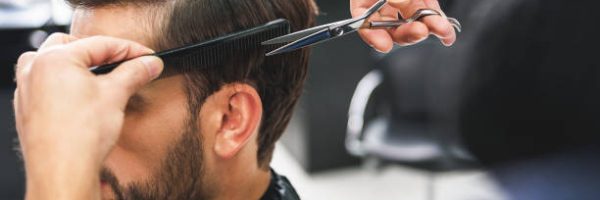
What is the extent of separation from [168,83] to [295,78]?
0.76ft

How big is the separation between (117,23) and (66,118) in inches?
13.1

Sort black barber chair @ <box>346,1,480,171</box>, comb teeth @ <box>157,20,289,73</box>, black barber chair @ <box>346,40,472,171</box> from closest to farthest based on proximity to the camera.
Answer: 1. comb teeth @ <box>157,20,289,73</box>
2. black barber chair @ <box>346,1,480,171</box>
3. black barber chair @ <box>346,40,472,171</box>

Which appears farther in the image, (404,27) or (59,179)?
(404,27)

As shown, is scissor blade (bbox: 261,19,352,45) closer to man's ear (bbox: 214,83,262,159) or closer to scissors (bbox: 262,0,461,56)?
scissors (bbox: 262,0,461,56)

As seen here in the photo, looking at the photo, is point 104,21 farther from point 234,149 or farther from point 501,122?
point 501,122

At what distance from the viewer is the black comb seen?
0.91m

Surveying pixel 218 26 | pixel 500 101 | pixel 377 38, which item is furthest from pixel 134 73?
pixel 500 101

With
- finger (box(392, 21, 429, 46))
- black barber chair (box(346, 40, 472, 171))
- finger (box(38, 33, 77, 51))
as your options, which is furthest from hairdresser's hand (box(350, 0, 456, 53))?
black barber chair (box(346, 40, 472, 171))

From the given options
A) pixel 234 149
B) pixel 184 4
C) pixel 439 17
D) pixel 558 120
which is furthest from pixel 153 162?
pixel 558 120

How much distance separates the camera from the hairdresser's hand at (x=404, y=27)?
3.20 feet

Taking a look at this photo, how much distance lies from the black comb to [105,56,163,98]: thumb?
0.26 ft

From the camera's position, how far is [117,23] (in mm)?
998

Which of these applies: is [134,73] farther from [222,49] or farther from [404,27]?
[404,27]

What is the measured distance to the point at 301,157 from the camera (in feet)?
9.75
